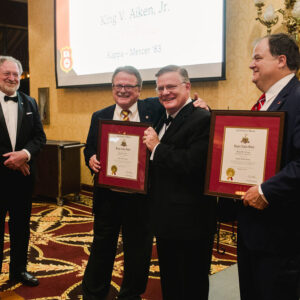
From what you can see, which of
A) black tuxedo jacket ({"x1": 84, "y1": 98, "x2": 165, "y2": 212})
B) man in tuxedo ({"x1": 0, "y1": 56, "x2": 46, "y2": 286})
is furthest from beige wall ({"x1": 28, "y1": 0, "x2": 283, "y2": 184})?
man in tuxedo ({"x1": 0, "y1": 56, "x2": 46, "y2": 286})

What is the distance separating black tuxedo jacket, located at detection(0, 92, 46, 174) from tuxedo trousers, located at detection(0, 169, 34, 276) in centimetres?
7

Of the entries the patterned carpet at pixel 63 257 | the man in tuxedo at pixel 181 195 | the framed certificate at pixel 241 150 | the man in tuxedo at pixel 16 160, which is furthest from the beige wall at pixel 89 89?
the framed certificate at pixel 241 150

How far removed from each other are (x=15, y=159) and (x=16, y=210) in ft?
1.31

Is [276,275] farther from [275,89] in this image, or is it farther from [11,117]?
[11,117]

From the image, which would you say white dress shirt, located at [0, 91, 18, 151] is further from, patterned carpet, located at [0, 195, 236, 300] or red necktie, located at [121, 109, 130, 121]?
patterned carpet, located at [0, 195, 236, 300]

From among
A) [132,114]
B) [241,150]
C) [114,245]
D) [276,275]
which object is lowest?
[114,245]

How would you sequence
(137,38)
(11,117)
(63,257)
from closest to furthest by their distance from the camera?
(11,117) → (63,257) → (137,38)

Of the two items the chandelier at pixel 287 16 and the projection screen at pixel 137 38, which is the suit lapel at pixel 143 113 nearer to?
the chandelier at pixel 287 16

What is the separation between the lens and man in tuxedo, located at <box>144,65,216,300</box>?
1.58 meters

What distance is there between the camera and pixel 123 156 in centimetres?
186

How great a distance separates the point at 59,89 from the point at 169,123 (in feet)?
14.3

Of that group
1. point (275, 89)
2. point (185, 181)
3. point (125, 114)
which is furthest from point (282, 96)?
point (125, 114)

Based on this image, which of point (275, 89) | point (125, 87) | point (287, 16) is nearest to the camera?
point (275, 89)

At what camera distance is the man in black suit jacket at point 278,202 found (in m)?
1.30
